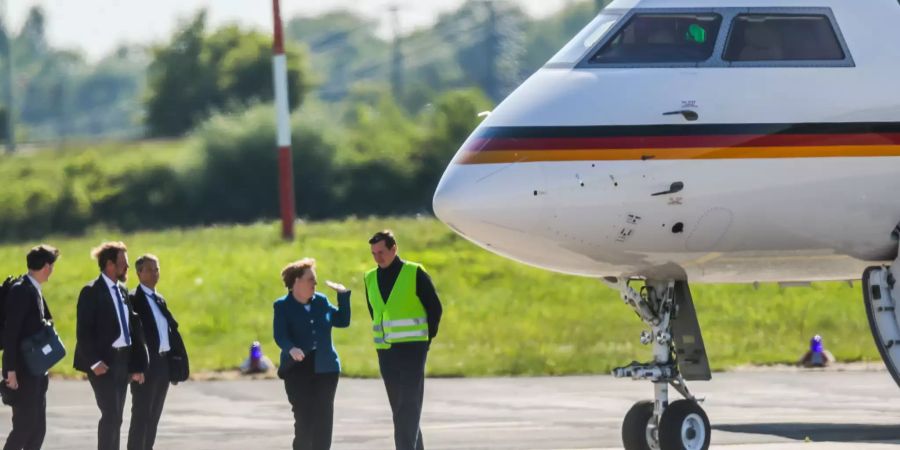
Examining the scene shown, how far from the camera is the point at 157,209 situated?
151ft

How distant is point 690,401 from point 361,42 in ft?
321

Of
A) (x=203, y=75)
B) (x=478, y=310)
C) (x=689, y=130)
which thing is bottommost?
(x=203, y=75)

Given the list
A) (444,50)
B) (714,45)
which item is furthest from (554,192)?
(444,50)

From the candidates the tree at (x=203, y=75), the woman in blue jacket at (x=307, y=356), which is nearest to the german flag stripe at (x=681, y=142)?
the woman in blue jacket at (x=307, y=356)

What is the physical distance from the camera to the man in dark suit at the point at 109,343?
14.9 m

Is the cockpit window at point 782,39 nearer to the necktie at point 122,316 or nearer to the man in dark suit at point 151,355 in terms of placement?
the man in dark suit at point 151,355

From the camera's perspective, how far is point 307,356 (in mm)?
14734

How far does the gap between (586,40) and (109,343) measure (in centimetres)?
434

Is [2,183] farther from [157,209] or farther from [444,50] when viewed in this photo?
[444,50]

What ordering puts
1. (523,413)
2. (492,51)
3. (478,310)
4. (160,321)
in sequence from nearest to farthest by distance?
1. (160,321)
2. (523,413)
3. (478,310)
4. (492,51)

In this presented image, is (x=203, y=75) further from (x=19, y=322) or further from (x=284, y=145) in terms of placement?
(x=19, y=322)

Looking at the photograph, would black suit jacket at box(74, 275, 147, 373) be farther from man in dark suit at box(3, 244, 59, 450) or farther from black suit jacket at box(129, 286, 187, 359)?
man in dark suit at box(3, 244, 59, 450)

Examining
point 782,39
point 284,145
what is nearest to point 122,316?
point 782,39

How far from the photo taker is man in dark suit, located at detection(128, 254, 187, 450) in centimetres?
1523
